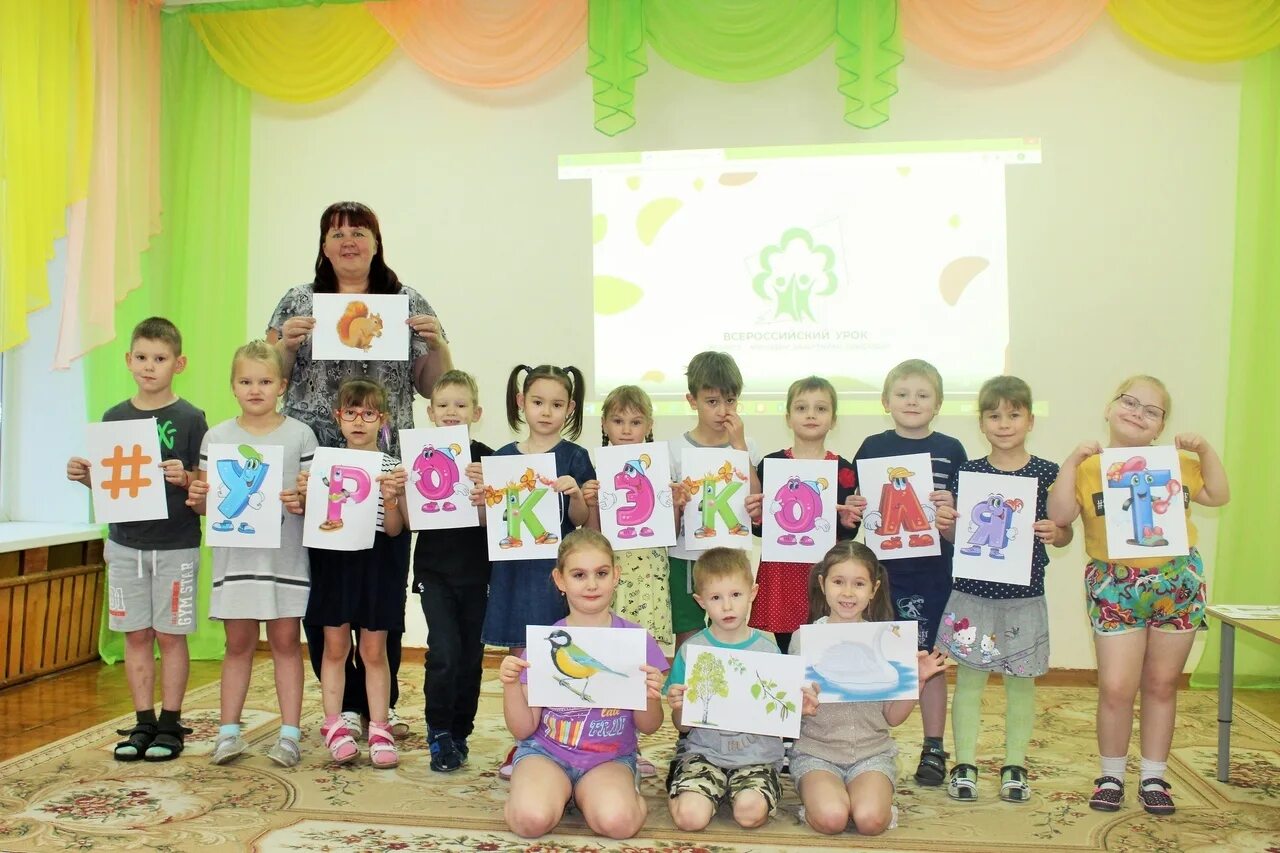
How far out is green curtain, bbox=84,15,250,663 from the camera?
5148 mm

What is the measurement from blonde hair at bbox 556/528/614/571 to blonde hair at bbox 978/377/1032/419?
1131mm

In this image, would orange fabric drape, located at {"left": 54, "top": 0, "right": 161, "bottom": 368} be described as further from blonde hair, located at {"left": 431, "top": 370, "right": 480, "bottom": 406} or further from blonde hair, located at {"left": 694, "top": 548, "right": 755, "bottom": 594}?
blonde hair, located at {"left": 694, "top": 548, "right": 755, "bottom": 594}

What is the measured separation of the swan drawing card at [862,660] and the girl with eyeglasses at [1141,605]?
1.85ft

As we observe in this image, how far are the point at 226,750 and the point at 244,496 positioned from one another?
2.52 feet

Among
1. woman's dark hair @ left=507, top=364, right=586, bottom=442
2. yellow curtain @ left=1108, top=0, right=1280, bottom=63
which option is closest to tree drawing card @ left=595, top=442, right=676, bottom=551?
woman's dark hair @ left=507, top=364, right=586, bottom=442

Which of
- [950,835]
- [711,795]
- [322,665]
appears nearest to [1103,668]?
[950,835]

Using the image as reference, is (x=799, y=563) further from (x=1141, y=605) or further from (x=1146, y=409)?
(x=1146, y=409)

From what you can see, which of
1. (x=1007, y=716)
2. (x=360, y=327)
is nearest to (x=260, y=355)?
(x=360, y=327)

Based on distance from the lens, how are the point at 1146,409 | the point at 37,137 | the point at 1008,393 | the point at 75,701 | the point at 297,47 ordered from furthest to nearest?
the point at 297,47 → the point at 37,137 → the point at 75,701 → the point at 1008,393 → the point at 1146,409

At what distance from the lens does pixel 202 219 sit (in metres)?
5.18

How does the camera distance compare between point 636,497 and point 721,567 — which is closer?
point 721,567

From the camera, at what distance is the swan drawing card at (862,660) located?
8.73 ft

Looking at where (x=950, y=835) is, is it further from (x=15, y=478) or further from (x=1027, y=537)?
(x=15, y=478)

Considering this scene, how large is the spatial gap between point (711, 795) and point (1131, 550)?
1232mm
